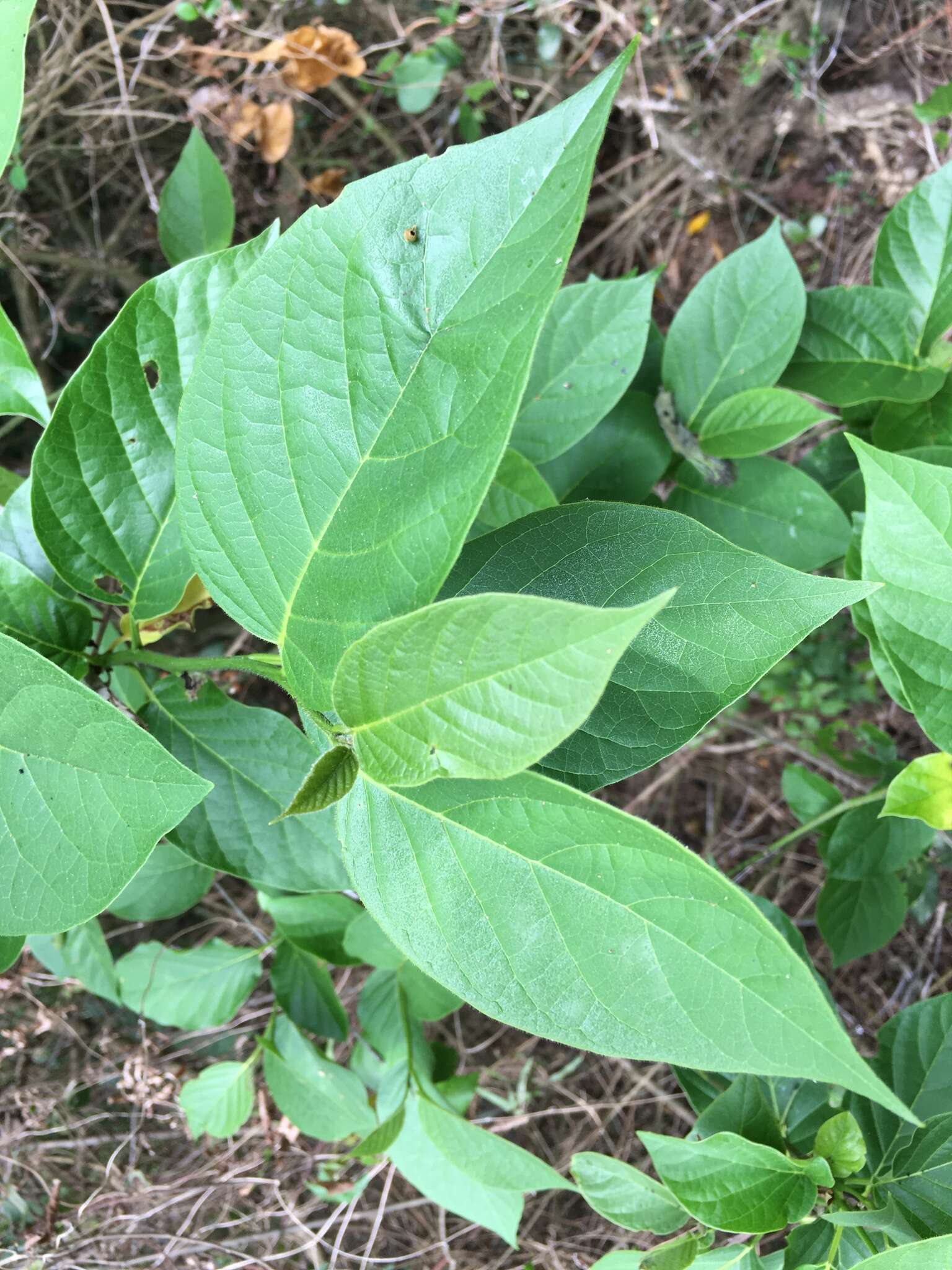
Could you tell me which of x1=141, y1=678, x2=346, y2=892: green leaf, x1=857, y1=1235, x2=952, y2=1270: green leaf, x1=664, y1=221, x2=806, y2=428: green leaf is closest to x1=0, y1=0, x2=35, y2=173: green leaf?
x1=141, y1=678, x2=346, y2=892: green leaf

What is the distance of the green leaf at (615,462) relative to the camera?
4.56 feet

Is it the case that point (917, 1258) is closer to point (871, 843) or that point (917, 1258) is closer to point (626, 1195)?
point (626, 1195)

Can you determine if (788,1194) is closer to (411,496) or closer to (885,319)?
(411,496)

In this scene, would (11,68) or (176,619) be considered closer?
(11,68)

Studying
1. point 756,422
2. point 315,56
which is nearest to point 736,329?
point 756,422

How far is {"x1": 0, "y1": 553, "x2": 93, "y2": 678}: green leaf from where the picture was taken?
36.6 inches

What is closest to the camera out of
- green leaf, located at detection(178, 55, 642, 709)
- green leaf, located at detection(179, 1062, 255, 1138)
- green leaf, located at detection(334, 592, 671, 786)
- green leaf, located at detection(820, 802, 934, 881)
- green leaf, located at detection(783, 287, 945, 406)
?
green leaf, located at detection(334, 592, 671, 786)

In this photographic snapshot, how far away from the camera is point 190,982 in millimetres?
1690

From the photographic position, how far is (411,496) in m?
0.66

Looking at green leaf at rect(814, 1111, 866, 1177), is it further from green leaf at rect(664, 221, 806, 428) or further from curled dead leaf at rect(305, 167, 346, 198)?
curled dead leaf at rect(305, 167, 346, 198)

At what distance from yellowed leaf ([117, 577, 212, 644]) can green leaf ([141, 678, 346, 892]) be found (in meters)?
0.13

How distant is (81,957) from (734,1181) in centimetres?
117

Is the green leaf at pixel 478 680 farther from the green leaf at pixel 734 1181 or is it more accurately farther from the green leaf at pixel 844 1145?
the green leaf at pixel 844 1145

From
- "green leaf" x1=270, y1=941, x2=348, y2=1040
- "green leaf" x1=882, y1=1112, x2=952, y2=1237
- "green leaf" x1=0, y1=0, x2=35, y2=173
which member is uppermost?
"green leaf" x1=0, y1=0, x2=35, y2=173
